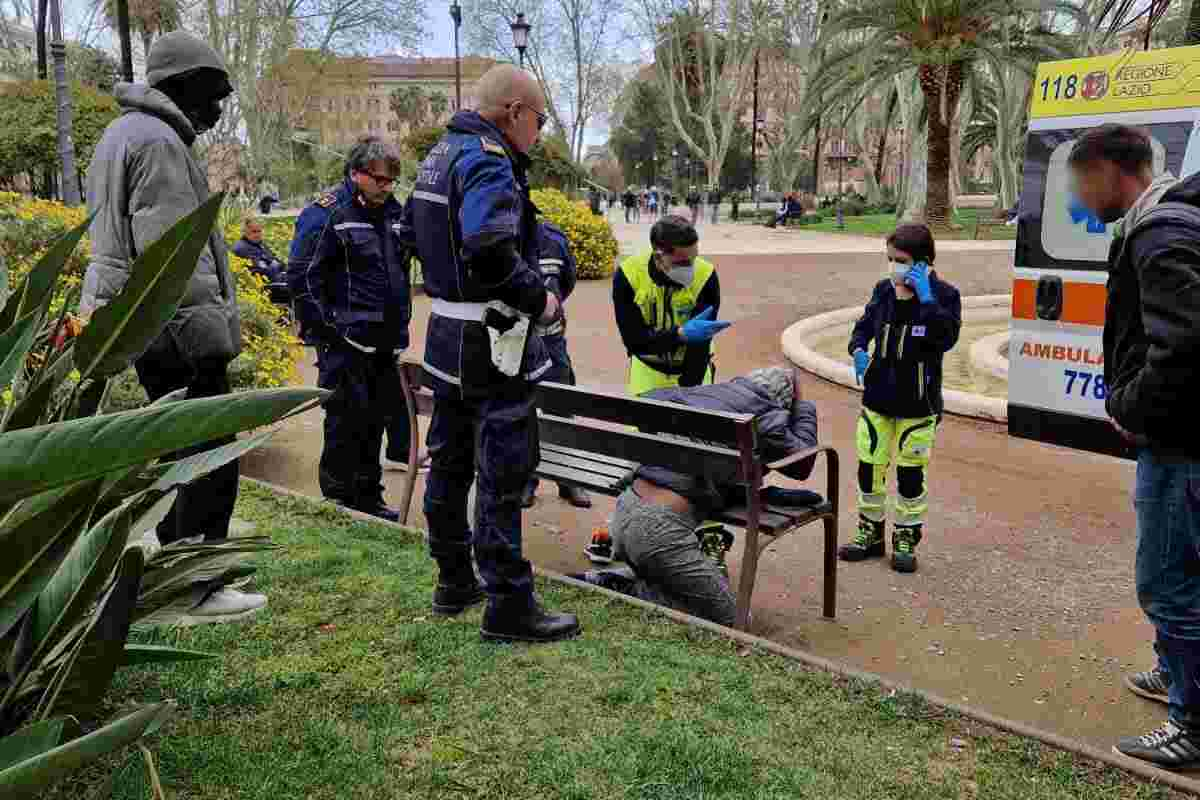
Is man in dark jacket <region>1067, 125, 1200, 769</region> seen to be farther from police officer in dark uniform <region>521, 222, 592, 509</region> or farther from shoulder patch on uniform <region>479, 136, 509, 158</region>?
police officer in dark uniform <region>521, 222, 592, 509</region>

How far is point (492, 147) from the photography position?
326 cm

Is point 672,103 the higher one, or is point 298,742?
point 672,103

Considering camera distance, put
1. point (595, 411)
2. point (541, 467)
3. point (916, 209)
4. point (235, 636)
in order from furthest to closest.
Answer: point (916, 209), point (541, 467), point (595, 411), point (235, 636)

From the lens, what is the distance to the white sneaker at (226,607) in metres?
3.57

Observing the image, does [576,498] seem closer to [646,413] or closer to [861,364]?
[861,364]

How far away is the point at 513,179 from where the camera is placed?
327 centimetres

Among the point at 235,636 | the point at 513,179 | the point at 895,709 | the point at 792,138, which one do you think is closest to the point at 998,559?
the point at 895,709

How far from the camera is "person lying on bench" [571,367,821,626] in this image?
3861 mm

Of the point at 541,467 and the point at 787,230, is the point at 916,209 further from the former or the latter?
the point at 541,467

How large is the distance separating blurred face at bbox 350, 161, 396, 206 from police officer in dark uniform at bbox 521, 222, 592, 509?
33.3 inches

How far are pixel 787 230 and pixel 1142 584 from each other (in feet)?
116

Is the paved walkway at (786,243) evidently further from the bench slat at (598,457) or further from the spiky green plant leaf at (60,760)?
the spiky green plant leaf at (60,760)

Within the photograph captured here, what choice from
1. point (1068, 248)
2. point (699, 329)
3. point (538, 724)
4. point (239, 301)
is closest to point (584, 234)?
point (239, 301)

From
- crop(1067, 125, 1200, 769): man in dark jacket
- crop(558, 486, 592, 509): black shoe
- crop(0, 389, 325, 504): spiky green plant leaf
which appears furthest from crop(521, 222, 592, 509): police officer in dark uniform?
crop(0, 389, 325, 504): spiky green plant leaf
